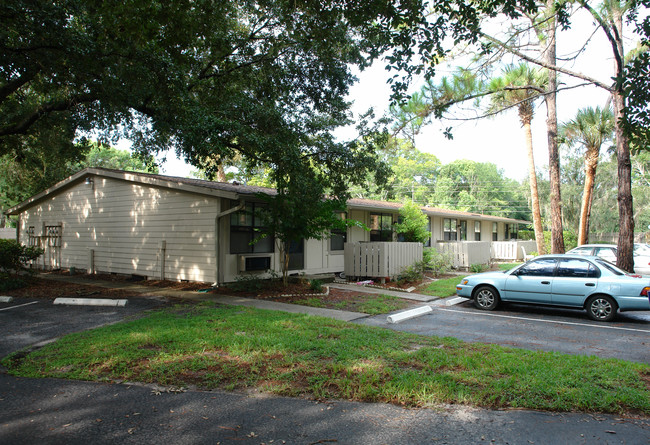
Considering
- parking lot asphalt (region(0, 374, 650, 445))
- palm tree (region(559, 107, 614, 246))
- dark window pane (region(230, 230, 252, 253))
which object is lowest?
parking lot asphalt (region(0, 374, 650, 445))

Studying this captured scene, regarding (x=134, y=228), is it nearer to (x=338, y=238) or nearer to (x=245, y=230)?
(x=245, y=230)

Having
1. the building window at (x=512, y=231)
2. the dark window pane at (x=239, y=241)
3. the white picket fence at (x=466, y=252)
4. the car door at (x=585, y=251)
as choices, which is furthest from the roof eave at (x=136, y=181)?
the building window at (x=512, y=231)

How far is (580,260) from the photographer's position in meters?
9.56

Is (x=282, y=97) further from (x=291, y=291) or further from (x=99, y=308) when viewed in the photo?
(x=99, y=308)

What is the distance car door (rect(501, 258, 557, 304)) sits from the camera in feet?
31.8

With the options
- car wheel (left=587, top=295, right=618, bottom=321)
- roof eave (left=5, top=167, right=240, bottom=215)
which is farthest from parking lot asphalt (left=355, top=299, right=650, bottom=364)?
roof eave (left=5, top=167, right=240, bottom=215)

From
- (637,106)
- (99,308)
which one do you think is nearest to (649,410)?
(637,106)

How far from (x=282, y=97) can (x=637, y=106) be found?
11.1 m

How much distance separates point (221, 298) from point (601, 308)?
8.96m

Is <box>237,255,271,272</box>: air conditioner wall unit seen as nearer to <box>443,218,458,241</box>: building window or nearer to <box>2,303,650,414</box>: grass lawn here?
<box>2,303,650,414</box>: grass lawn

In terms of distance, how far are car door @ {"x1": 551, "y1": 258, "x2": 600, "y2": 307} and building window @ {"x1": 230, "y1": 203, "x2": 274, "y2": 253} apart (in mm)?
8407

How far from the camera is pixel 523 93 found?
1716cm

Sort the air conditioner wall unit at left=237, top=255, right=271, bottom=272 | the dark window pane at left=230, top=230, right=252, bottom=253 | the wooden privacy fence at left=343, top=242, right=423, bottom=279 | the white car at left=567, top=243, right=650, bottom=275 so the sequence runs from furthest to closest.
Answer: the white car at left=567, top=243, right=650, bottom=275
the wooden privacy fence at left=343, top=242, right=423, bottom=279
the dark window pane at left=230, top=230, right=252, bottom=253
the air conditioner wall unit at left=237, top=255, right=271, bottom=272

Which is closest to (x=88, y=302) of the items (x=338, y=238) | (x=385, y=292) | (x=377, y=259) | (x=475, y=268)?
(x=385, y=292)
